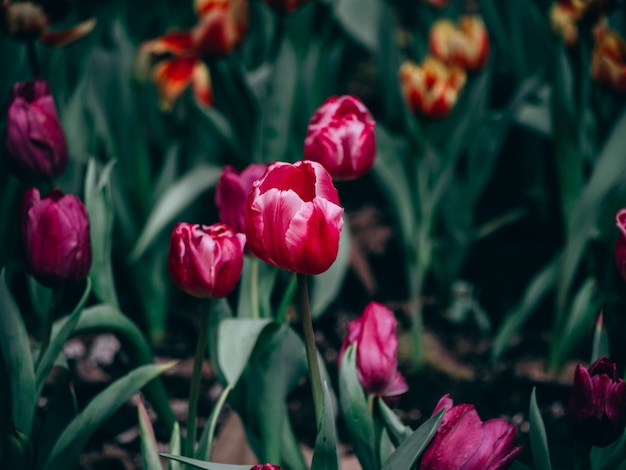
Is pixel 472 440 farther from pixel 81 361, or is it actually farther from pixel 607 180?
pixel 81 361

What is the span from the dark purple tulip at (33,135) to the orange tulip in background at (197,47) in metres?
0.38

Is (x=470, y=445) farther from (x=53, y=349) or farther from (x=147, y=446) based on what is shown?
(x=53, y=349)

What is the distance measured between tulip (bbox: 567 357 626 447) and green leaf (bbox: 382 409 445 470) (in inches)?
4.6

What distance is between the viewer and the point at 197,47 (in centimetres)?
114

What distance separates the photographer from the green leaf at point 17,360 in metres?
0.65

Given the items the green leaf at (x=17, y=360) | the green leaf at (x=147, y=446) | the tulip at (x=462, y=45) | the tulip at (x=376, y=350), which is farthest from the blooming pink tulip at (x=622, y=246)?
the tulip at (x=462, y=45)

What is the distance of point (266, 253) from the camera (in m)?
0.52

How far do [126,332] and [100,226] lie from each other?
12 cm

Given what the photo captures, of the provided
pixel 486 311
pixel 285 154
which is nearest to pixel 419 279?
pixel 486 311

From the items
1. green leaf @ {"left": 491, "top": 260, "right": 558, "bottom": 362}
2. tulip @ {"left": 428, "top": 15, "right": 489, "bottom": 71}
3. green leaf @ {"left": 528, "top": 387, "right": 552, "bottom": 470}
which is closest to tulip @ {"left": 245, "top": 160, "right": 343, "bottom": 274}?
green leaf @ {"left": 528, "top": 387, "right": 552, "bottom": 470}

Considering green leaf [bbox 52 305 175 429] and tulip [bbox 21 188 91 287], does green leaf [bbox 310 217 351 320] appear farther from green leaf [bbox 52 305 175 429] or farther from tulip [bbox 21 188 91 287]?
tulip [bbox 21 188 91 287]

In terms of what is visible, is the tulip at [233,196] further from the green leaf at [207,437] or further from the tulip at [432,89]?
the tulip at [432,89]

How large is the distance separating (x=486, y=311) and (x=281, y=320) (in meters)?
0.74

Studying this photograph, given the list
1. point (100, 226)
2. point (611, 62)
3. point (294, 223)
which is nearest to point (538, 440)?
point (294, 223)
